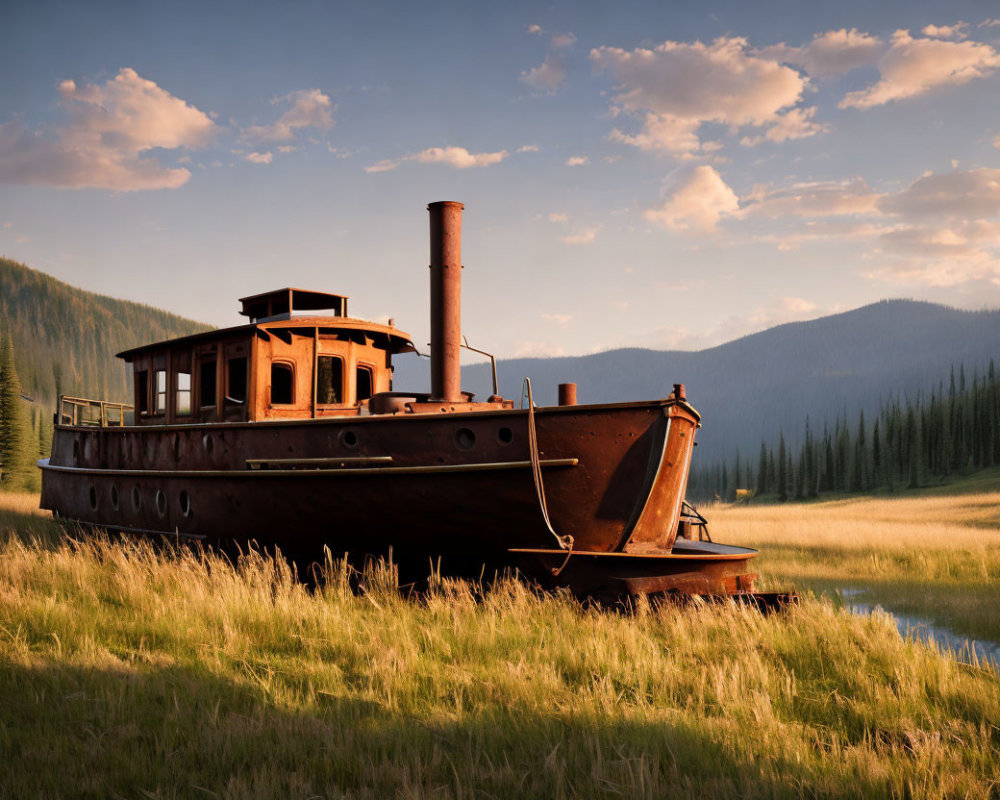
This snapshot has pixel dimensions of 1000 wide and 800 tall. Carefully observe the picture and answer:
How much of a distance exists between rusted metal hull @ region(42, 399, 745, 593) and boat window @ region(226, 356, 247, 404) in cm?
74

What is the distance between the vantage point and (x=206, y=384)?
35.9 ft

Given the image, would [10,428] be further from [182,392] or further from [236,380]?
[236,380]

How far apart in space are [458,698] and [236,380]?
721 centimetres

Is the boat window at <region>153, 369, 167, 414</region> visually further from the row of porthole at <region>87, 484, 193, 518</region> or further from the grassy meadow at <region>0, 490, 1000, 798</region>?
the grassy meadow at <region>0, 490, 1000, 798</region>

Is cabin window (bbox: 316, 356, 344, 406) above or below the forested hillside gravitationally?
below

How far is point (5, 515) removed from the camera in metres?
16.7

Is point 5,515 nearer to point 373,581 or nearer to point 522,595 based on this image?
point 373,581

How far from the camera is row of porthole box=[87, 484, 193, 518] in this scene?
10.6 meters

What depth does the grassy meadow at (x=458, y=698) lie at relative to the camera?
3.59 metres

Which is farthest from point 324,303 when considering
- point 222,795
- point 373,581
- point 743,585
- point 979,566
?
point 979,566

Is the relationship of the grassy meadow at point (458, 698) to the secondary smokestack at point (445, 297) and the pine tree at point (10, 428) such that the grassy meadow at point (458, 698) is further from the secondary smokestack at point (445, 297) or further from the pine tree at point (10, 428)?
the pine tree at point (10, 428)

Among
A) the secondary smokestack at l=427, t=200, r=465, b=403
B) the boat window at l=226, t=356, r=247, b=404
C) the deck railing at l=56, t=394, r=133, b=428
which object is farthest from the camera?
the deck railing at l=56, t=394, r=133, b=428

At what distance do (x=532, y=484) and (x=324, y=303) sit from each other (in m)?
5.71

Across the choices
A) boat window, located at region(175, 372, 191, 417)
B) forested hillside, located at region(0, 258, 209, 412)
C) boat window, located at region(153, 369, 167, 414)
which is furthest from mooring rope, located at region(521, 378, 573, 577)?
forested hillside, located at region(0, 258, 209, 412)
